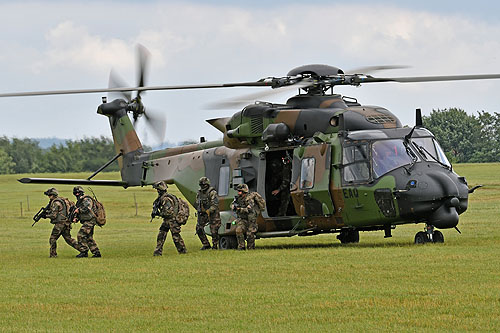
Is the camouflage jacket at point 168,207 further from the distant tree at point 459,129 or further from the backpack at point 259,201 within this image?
the distant tree at point 459,129

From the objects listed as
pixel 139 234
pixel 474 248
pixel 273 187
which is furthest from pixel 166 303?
pixel 139 234

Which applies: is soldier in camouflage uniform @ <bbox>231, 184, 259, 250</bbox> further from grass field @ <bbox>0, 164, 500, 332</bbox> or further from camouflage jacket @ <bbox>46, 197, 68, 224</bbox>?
camouflage jacket @ <bbox>46, 197, 68, 224</bbox>

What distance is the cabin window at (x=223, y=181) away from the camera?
948 inches

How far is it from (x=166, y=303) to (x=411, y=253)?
678cm

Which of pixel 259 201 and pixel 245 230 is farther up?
pixel 259 201

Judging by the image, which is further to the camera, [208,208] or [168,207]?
[208,208]

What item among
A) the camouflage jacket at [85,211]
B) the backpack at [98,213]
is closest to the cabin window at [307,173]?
the backpack at [98,213]

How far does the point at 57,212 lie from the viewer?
2272 cm

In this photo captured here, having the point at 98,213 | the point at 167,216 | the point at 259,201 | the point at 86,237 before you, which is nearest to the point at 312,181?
the point at 259,201

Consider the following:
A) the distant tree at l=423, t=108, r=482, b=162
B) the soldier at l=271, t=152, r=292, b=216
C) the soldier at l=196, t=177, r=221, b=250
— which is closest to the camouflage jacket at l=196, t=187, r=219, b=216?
the soldier at l=196, t=177, r=221, b=250

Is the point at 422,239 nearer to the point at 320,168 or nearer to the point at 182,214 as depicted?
the point at 320,168

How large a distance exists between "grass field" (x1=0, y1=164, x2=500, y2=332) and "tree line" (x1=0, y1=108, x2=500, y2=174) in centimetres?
6380

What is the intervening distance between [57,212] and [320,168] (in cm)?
605

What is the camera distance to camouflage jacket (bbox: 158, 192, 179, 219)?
21.9 m
